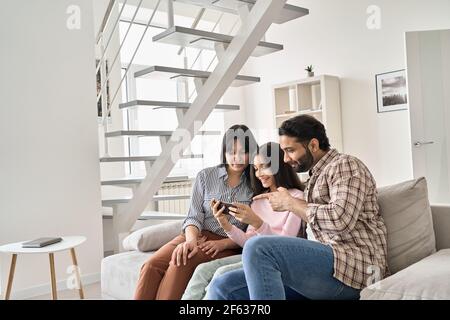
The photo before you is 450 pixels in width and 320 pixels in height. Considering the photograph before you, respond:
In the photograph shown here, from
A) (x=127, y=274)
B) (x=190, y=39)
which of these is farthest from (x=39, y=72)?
(x=127, y=274)

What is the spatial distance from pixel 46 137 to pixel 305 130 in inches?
78.9

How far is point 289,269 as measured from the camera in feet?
4.90

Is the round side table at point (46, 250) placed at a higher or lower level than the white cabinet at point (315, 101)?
lower

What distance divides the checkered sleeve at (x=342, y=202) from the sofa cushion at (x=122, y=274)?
1.02 metres

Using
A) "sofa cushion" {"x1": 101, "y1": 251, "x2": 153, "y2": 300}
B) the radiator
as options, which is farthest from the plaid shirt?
the radiator

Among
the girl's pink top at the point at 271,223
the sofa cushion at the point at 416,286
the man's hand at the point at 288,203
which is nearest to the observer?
the sofa cushion at the point at 416,286

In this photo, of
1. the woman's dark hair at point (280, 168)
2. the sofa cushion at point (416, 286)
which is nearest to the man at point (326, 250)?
the sofa cushion at point (416, 286)

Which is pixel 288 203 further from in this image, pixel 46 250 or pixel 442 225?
pixel 46 250

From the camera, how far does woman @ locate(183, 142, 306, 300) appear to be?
186 centimetres

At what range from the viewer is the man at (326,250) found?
4.85ft

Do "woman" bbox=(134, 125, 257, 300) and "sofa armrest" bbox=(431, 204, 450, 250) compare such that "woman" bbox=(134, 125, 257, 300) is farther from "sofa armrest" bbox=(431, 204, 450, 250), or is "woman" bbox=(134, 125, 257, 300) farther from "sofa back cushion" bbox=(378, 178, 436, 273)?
"sofa armrest" bbox=(431, 204, 450, 250)

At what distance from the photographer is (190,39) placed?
305 cm
